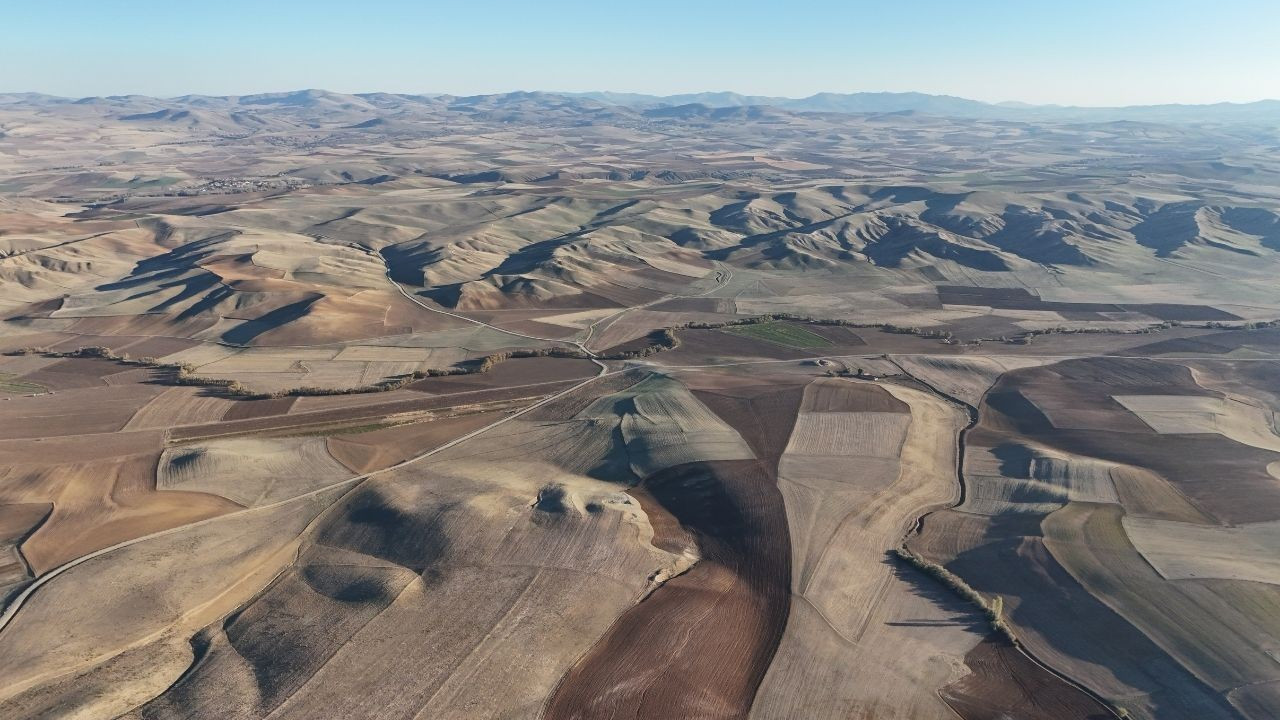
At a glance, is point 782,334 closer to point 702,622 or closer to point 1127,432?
point 1127,432

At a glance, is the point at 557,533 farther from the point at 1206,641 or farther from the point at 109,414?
the point at 109,414

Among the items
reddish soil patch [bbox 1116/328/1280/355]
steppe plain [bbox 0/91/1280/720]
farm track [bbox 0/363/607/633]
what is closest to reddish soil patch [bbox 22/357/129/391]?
steppe plain [bbox 0/91/1280/720]

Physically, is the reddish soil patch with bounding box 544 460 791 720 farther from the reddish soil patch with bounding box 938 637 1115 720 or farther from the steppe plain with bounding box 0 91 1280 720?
the reddish soil patch with bounding box 938 637 1115 720

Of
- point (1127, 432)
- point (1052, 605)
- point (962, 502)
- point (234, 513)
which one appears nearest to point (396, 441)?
point (234, 513)

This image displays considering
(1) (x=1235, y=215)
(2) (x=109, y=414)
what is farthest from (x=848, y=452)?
(1) (x=1235, y=215)

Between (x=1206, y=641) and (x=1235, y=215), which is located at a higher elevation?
(x=1235, y=215)

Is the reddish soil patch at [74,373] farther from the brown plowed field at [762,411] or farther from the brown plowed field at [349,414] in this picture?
the brown plowed field at [762,411]

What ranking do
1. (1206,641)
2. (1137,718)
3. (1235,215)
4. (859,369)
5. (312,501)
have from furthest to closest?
1. (1235,215)
2. (859,369)
3. (312,501)
4. (1206,641)
5. (1137,718)
